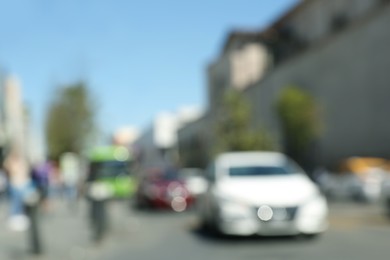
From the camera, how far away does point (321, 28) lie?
47625mm

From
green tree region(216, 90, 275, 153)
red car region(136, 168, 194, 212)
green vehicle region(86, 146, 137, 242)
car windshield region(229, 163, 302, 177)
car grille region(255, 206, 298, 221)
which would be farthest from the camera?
green tree region(216, 90, 275, 153)

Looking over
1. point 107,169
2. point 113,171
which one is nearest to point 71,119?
point 107,169

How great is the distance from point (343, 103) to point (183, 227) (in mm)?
24660

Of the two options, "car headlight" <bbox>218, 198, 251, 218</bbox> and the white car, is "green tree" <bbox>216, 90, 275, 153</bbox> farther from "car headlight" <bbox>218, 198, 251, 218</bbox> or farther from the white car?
"car headlight" <bbox>218, 198, 251, 218</bbox>

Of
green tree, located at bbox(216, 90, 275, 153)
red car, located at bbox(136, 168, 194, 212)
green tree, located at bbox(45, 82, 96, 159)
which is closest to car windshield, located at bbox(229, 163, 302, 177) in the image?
red car, located at bbox(136, 168, 194, 212)

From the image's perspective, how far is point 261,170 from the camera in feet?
43.5

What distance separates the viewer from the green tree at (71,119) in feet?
162

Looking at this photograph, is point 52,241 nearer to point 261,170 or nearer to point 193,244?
point 193,244

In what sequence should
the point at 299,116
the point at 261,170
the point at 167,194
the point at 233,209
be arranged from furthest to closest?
1. the point at 299,116
2. the point at 167,194
3. the point at 261,170
4. the point at 233,209

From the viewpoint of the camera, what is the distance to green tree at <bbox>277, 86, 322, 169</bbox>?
38.1 meters

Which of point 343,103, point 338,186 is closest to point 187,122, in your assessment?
point 343,103

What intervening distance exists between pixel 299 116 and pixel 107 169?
37.1 ft

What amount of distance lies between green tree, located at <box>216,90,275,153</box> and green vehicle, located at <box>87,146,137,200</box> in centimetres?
893

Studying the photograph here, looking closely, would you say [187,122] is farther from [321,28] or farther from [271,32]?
[321,28]
